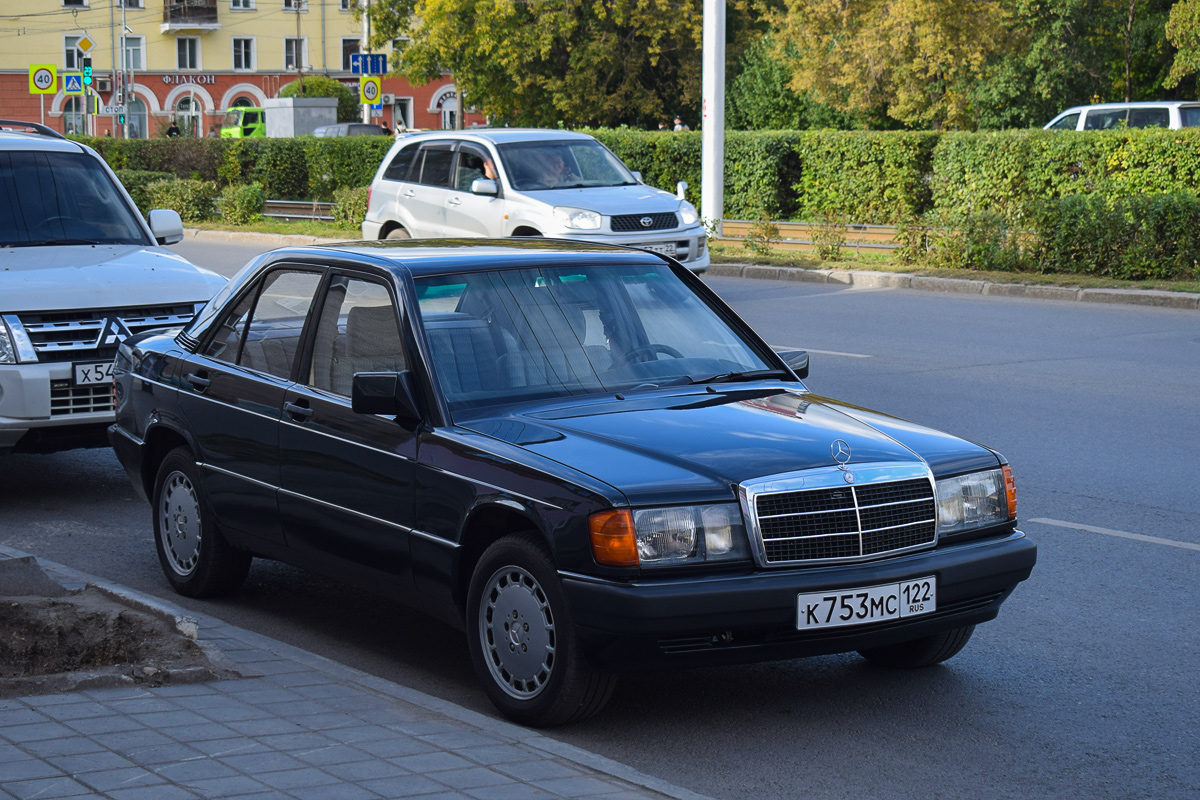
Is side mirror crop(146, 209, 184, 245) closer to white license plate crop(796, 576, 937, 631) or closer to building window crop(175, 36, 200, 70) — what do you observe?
white license plate crop(796, 576, 937, 631)

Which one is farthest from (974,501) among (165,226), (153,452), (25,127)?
(25,127)

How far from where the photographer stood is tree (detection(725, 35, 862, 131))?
48.9m

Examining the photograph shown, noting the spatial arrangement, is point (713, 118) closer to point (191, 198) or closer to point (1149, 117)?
point (1149, 117)

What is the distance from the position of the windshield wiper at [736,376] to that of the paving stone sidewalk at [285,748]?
1579 millimetres

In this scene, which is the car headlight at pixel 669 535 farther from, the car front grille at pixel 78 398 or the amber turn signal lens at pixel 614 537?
the car front grille at pixel 78 398

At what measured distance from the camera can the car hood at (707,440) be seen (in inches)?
183

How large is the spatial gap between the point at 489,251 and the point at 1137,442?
5486 millimetres

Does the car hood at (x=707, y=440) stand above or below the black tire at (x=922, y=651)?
above

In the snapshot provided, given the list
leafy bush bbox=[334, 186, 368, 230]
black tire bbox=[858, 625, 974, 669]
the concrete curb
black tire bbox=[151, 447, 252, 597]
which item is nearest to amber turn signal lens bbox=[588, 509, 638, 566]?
black tire bbox=[858, 625, 974, 669]

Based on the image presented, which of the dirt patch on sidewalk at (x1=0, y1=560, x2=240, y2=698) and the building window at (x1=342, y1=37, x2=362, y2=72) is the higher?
the building window at (x1=342, y1=37, x2=362, y2=72)

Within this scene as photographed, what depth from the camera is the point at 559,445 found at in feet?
16.1

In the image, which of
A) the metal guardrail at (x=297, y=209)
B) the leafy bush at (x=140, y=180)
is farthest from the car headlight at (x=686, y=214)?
the leafy bush at (x=140, y=180)

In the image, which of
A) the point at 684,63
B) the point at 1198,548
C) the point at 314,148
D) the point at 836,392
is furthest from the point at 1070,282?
the point at 684,63

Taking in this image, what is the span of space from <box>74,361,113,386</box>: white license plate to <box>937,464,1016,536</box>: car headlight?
506cm
